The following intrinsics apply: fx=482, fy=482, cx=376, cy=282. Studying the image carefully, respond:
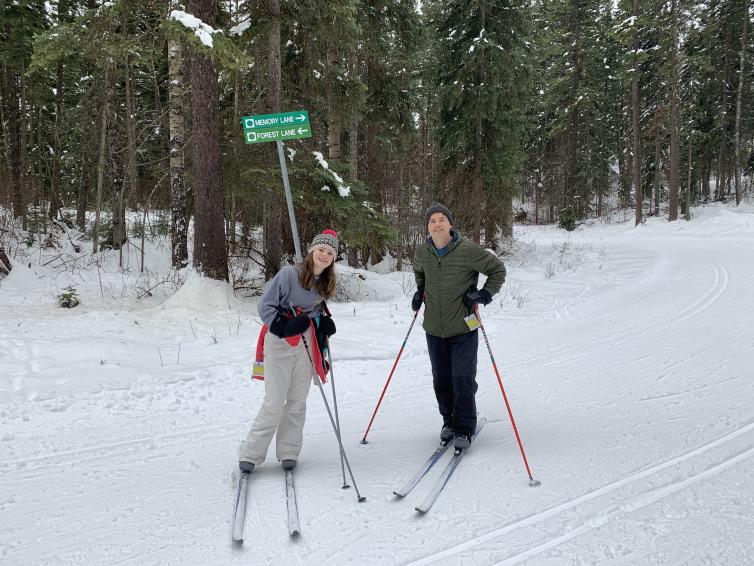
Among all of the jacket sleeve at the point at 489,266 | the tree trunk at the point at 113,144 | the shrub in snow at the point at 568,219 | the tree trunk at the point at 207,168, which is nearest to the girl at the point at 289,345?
the jacket sleeve at the point at 489,266

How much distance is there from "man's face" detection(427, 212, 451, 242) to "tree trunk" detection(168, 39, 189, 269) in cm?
825

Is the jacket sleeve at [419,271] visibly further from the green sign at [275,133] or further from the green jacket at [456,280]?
the green sign at [275,133]

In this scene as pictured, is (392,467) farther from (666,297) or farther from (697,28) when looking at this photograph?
(697,28)

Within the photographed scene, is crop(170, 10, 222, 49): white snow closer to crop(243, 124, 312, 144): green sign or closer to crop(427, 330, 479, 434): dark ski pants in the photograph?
crop(243, 124, 312, 144): green sign

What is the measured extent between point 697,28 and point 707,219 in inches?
417

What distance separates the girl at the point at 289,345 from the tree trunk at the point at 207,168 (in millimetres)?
5373

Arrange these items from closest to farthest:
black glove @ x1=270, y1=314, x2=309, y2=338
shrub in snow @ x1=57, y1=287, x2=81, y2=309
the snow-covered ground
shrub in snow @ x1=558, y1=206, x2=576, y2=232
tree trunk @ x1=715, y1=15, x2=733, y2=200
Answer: the snow-covered ground
black glove @ x1=270, y1=314, x2=309, y2=338
shrub in snow @ x1=57, y1=287, x2=81, y2=309
tree trunk @ x1=715, y1=15, x2=733, y2=200
shrub in snow @ x1=558, y1=206, x2=576, y2=232

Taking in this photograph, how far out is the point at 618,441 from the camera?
423 centimetres

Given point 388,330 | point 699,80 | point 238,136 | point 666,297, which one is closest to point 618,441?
point 388,330

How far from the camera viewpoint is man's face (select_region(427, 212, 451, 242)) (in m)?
4.25

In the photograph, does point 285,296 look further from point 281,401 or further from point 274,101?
point 274,101

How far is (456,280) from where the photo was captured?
14.1 feet

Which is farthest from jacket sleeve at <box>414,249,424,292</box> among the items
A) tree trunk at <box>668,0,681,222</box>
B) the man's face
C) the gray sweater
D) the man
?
tree trunk at <box>668,0,681,222</box>

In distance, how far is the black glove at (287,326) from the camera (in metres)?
3.68
